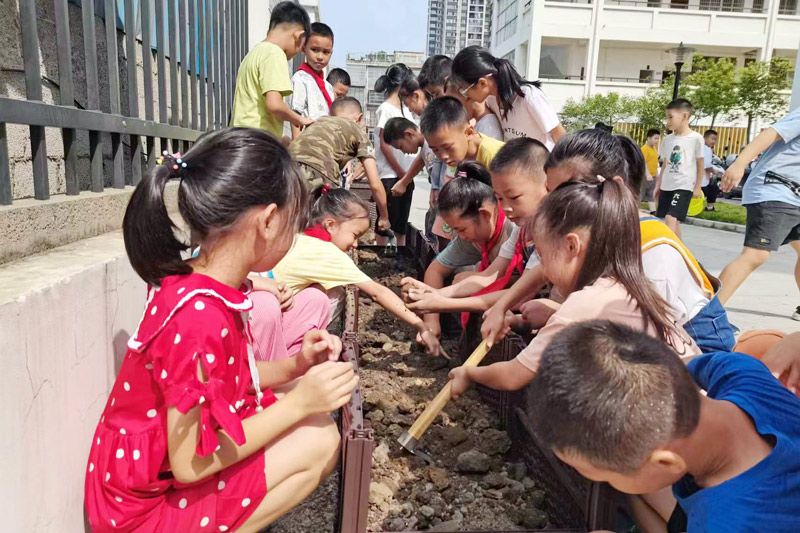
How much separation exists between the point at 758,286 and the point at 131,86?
5530 millimetres

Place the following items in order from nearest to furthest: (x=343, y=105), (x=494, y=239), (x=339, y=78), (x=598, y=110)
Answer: (x=494, y=239) < (x=343, y=105) < (x=339, y=78) < (x=598, y=110)

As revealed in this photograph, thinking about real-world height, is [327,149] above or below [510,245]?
above

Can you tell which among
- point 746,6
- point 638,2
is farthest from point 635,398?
point 746,6

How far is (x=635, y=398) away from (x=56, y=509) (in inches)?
48.0

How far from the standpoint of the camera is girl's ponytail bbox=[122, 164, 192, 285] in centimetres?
136

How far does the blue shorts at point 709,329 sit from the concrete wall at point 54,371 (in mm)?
1816

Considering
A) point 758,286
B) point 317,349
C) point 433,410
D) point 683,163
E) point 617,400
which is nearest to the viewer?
point 617,400

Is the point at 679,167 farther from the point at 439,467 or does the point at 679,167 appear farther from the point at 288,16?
the point at 439,467

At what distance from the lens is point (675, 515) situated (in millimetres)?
1565

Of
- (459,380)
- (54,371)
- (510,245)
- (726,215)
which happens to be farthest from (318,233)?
(726,215)

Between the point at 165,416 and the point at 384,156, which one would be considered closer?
the point at 165,416

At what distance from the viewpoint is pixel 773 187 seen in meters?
3.72

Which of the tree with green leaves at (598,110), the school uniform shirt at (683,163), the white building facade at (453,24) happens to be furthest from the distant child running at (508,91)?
the white building facade at (453,24)

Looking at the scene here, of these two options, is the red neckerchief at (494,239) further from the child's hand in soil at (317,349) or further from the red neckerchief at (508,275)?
the child's hand in soil at (317,349)
